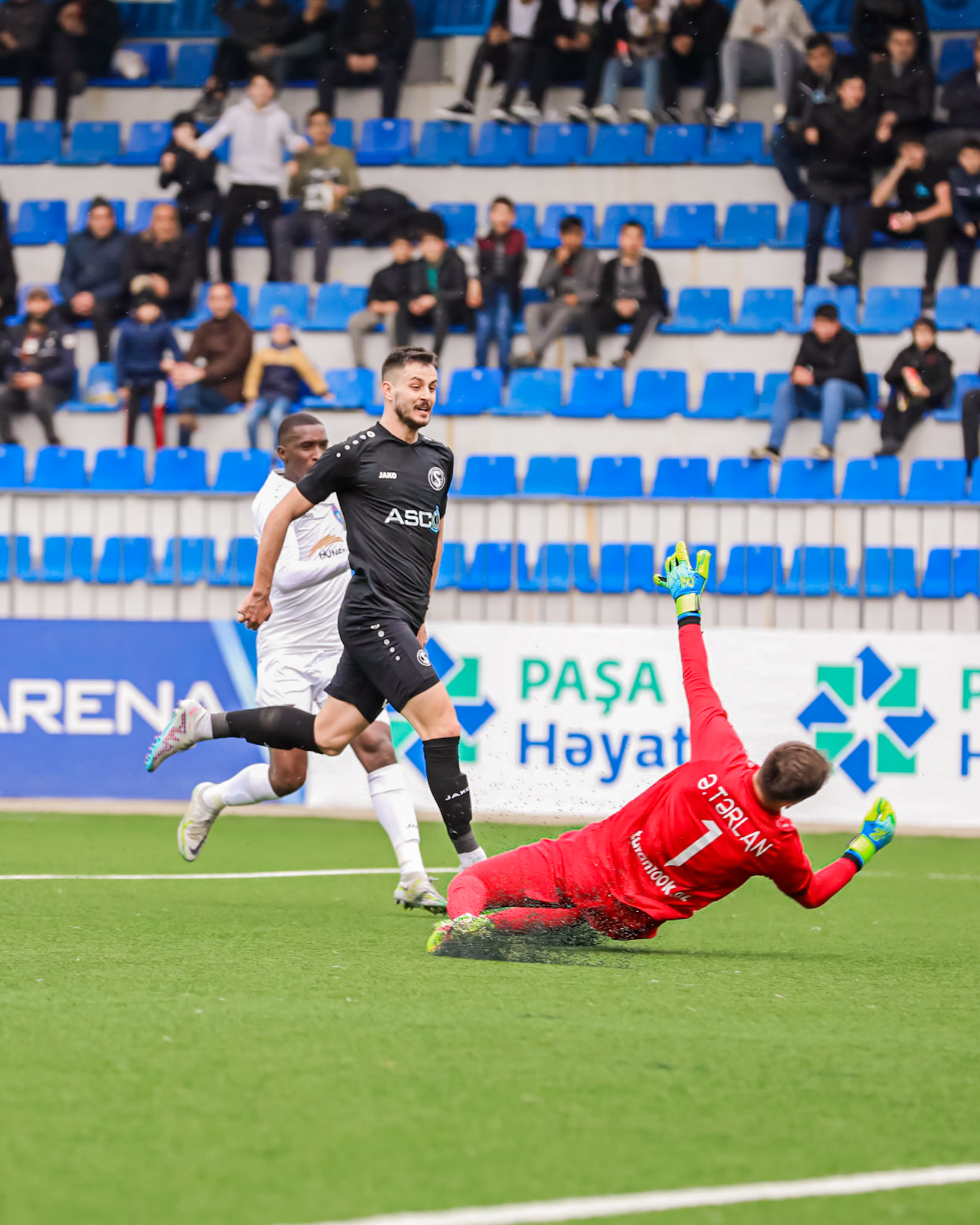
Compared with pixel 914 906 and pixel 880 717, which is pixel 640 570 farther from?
pixel 914 906

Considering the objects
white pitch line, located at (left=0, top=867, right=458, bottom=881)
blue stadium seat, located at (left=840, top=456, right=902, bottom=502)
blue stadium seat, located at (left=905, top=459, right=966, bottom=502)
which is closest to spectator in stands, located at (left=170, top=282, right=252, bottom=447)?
blue stadium seat, located at (left=840, top=456, right=902, bottom=502)

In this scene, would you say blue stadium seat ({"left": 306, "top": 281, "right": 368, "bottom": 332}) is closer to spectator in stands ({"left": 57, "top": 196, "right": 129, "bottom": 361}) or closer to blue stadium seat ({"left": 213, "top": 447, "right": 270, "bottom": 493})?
spectator in stands ({"left": 57, "top": 196, "right": 129, "bottom": 361})

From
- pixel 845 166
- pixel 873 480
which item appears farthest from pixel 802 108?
pixel 873 480

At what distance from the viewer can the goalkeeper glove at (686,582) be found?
6.02m

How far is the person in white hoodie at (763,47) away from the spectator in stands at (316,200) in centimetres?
411

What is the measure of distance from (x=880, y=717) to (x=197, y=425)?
24.6 ft

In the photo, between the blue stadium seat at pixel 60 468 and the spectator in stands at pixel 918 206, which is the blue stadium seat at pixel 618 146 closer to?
the spectator in stands at pixel 918 206

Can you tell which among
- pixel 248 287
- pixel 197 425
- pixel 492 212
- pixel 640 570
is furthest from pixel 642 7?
pixel 640 570

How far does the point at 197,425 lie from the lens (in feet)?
52.4

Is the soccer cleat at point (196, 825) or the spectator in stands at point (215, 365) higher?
the spectator in stands at point (215, 365)

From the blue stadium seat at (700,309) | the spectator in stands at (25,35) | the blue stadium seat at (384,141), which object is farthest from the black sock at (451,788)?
the spectator in stands at (25,35)

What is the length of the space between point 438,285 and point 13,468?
440 centimetres

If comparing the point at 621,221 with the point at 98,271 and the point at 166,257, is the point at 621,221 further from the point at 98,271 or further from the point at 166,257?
the point at 98,271

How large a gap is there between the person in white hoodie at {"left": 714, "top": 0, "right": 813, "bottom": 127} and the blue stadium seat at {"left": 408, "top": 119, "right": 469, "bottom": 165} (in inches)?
111
